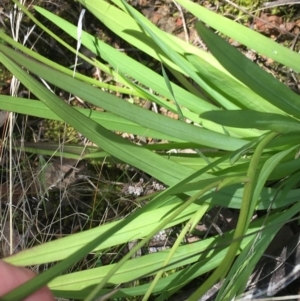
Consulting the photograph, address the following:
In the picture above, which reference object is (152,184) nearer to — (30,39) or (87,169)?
(87,169)

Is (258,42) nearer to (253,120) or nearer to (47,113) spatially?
(253,120)

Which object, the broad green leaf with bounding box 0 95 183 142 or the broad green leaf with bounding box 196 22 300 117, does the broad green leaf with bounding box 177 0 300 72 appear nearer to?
the broad green leaf with bounding box 196 22 300 117

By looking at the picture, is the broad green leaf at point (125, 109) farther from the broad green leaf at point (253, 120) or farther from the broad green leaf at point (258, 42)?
the broad green leaf at point (258, 42)

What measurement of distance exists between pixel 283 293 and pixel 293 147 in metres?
0.40

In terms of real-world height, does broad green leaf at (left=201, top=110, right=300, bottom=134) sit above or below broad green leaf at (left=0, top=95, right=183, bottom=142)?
above

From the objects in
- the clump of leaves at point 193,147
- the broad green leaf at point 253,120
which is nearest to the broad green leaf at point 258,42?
the clump of leaves at point 193,147

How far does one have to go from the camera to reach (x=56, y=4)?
4.07ft

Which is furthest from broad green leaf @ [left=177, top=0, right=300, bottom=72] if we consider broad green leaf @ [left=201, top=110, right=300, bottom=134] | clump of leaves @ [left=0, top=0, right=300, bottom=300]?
broad green leaf @ [left=201, top=110, right=300, bottom=134]

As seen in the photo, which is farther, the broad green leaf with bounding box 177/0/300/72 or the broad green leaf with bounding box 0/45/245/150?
the broad green leaf with bounding box 177/0/300/72

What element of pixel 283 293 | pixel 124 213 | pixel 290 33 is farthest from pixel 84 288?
pixel 290 33

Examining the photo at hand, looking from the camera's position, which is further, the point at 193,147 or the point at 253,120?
the point at 193,147

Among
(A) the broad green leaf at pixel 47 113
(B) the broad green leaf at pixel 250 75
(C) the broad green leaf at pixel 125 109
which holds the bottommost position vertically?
(A) the broad green leaf at pixel 47 113

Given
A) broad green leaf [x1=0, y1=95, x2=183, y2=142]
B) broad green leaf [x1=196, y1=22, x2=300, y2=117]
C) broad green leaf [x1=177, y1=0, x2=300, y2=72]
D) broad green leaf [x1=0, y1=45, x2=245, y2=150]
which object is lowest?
broad green leaf [x1=0, y1=95, x2=183, y2=142]

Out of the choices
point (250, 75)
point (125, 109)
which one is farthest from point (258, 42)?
point (125, 109)
